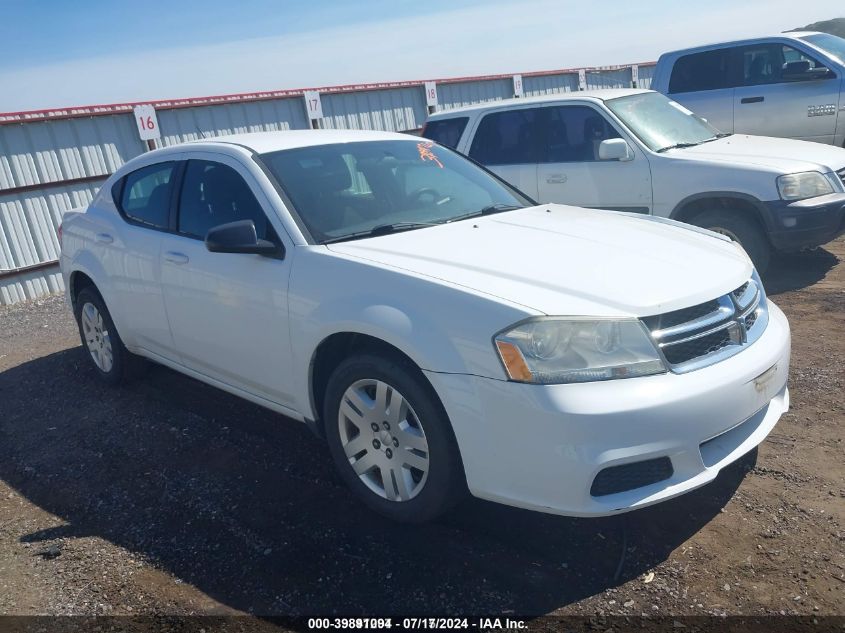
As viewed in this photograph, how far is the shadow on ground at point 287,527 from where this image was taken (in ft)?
9.60

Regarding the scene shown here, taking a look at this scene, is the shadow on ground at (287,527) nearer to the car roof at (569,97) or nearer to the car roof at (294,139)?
the car roof at (294,139)

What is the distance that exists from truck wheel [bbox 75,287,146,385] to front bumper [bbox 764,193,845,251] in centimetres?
517

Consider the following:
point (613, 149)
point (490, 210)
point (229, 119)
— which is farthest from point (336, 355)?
point (229, 119)

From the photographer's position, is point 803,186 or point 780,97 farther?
point 780,97

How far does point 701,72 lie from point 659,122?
125 inches

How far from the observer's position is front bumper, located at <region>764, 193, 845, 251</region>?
20.0ft

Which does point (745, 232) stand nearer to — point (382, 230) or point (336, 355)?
point (382, 230)

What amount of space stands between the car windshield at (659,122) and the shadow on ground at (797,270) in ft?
4.65

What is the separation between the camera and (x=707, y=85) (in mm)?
9711

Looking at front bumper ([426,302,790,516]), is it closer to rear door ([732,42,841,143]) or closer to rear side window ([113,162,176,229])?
rear side window ([113,162,176,229])

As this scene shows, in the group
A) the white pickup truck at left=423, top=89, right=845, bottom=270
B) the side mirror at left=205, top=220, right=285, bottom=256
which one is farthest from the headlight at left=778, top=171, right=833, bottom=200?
the side mirror at left=205, top=220, right=285, bottom=256

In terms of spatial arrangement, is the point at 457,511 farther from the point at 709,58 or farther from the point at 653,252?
the point at 709,58

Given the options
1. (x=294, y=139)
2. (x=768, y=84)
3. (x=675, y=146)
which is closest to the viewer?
(x=294, y=139)

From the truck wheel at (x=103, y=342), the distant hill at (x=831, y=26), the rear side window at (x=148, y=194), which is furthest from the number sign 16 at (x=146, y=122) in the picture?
the distant hill at (x=831, y=26)
